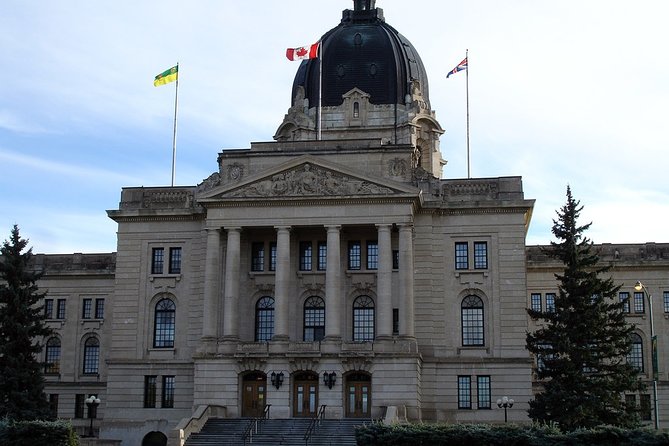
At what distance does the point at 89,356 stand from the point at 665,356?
144 ft

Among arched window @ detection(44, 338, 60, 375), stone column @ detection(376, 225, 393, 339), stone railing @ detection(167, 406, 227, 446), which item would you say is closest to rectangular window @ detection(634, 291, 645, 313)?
stone column @ detection(376, 225, 393, 339)

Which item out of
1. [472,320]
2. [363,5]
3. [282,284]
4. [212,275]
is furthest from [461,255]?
[363,5]

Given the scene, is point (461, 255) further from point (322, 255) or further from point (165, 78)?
point (165, 78)

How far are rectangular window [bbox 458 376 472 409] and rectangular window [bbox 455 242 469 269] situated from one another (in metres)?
7.20

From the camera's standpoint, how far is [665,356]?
78.4 m

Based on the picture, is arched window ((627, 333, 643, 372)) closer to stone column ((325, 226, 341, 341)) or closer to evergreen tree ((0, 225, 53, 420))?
stone column ((325, 226, 341, 341))

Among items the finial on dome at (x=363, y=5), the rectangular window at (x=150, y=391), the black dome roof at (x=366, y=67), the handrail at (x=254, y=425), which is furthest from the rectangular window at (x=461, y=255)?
the finial on dome at (x=363, y=5)

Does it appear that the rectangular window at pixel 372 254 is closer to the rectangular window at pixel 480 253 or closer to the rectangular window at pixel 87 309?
the rectangular window at pixel 480 253

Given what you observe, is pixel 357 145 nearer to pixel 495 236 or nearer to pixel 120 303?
pixel 495 236

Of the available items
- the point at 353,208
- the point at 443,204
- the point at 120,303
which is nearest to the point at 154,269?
the point at 120,303

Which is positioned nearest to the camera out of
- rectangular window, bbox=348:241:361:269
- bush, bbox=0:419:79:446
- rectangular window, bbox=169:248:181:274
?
bush, bbox=0:419:79:446

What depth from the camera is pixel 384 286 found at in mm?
65750

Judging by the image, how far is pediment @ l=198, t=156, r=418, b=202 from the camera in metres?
Result: 66.9

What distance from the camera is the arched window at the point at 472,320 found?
68.1 metres
